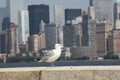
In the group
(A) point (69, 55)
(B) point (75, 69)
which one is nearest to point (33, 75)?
(B) point (75, 69)

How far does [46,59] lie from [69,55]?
17923 cm

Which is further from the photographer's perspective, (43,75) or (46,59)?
(46,59)

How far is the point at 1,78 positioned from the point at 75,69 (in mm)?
1558

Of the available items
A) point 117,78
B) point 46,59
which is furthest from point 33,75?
point 46,59

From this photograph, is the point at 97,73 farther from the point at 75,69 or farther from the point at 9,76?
the point at 9,76

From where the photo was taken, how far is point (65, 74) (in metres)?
11.1

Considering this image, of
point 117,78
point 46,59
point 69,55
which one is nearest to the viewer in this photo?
point 117,78

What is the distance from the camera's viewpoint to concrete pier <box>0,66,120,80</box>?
11.0 meters

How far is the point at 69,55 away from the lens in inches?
7731

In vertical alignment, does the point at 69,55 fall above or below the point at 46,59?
below

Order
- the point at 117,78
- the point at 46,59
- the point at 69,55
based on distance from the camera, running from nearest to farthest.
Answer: the point at 117,78
the point at 46,59
the point at 69,55

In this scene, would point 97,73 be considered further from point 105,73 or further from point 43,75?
point 43,75

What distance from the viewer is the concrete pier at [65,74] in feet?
36.0

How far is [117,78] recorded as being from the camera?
35.6ft
